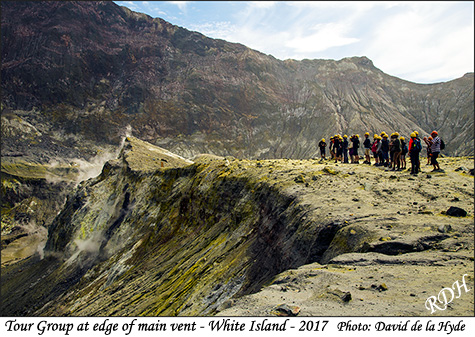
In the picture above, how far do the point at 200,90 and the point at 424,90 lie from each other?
114994 mm

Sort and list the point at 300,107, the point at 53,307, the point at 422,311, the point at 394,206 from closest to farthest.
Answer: the point at 422,311 < the point at 394,206 < the point at 53,307 < the point at 300,107

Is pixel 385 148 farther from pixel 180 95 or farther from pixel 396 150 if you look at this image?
pixel 180 95

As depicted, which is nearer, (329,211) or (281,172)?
(329,211)

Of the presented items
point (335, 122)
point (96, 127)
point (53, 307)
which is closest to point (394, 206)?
point (53, 307)

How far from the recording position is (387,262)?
29.9 feet

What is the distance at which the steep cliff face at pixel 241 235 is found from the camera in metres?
10.1

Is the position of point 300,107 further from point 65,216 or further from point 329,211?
point 329,211

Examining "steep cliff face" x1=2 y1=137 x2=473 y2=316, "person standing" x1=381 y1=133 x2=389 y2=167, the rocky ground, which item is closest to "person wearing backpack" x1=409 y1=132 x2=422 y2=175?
"steep cliff face" x1=2 y1=137 x2=473 y2=316

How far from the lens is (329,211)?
12719 millimetres

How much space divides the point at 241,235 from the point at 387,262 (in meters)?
11.6

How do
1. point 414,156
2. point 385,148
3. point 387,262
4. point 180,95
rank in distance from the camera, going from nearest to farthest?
point 387,262 → point 414,156 → point 385,148 → point 180,95

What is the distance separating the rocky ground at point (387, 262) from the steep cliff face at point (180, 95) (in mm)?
126685

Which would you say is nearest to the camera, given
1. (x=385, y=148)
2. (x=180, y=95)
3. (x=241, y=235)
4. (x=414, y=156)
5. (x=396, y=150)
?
(x=414, y=156)

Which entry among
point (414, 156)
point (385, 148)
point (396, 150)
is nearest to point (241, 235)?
point (396, 150)
